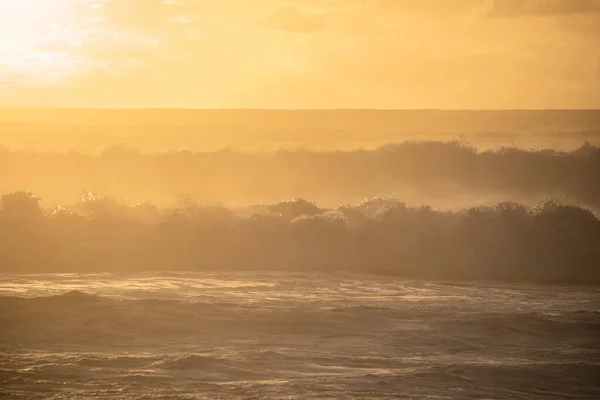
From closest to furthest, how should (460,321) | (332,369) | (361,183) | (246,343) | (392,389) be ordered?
(392,389)
(332,369)
(246,343)
(460,321)
(361,183)

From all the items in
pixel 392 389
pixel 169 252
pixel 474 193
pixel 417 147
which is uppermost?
pixel 417 147

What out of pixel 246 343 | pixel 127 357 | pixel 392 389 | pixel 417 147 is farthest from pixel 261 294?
pixel 417 147

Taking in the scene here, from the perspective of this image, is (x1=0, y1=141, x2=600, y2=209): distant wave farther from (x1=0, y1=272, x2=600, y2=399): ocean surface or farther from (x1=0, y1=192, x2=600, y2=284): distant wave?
(x1=0, y1=272, x2=600, y2=399): ocean surface

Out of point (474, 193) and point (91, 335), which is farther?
point (474, 193)

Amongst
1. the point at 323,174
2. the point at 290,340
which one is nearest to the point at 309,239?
the point at 290,340

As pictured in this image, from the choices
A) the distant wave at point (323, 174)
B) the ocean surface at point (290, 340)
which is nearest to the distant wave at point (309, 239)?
the ocean surface at point (290, 340)

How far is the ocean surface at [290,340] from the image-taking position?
10148 millimetres

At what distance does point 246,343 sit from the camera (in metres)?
11.9

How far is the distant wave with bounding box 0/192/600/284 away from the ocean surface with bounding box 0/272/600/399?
2219 mm

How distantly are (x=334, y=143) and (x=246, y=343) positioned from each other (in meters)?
41.6

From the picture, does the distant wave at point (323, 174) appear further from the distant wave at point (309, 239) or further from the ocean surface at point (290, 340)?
the ocean surface at point (290, 340)

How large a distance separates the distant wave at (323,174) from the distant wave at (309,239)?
8702 millimetres

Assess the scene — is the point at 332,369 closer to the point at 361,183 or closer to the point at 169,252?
the point at 169,252

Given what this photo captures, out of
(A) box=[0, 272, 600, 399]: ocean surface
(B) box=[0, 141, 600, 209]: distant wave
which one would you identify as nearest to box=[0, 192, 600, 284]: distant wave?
(A) box=[0, 272, 600, 399]: ocean surface
